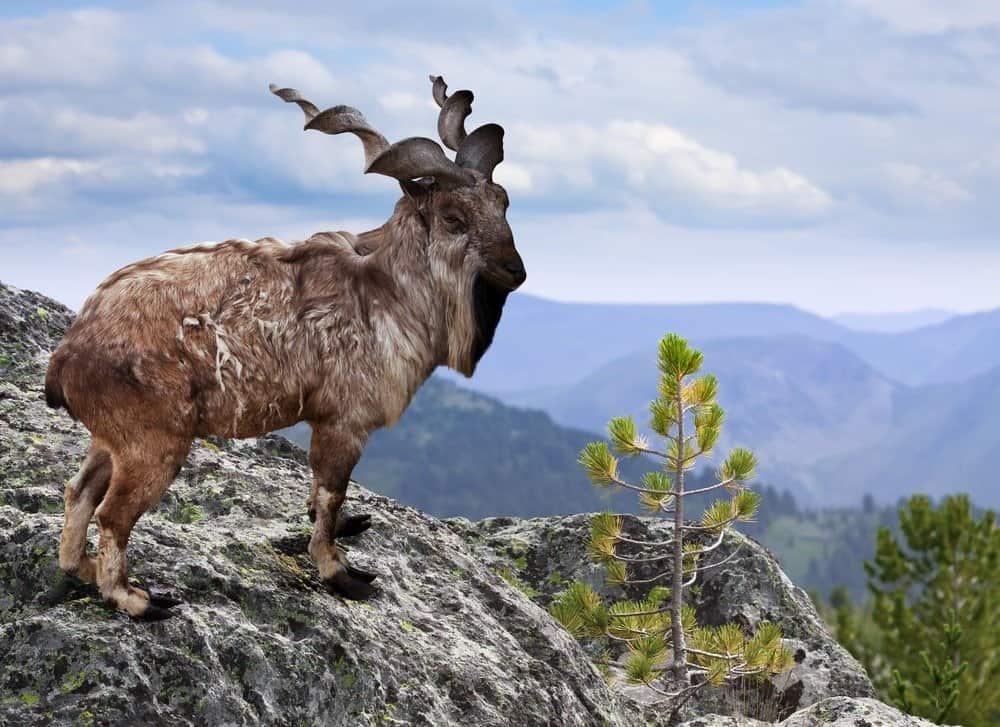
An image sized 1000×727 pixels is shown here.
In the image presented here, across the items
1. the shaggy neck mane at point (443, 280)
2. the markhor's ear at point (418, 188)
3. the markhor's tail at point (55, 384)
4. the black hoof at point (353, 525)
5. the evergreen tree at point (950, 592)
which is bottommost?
the evergreen tree at point (950, 592)

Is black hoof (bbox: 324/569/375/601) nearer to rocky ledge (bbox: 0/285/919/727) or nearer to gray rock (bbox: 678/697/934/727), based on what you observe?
rocky ledge (bbox: 0/285/919/727)

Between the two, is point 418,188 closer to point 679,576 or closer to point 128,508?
point 128,508

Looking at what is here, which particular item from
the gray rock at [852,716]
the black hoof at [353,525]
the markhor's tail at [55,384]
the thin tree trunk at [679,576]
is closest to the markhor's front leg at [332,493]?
the black hoof at [353,525]

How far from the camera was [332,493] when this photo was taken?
8.01 meters

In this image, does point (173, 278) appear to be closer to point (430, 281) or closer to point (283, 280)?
point (283, 280)

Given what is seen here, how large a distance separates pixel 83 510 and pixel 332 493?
5.54 feet

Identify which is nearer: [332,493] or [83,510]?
[83,510]

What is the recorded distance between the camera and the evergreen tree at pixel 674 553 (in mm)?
11539

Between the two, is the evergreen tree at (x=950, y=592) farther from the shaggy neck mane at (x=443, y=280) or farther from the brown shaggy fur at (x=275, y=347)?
the brown shaggy fur at (x=275, y=347)

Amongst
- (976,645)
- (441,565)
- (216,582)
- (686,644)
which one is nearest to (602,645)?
(686,644)

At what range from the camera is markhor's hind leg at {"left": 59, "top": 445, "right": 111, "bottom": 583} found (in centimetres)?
729

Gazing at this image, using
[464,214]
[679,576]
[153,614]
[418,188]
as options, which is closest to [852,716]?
[679,576]

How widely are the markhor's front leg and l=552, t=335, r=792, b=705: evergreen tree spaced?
3.90 m

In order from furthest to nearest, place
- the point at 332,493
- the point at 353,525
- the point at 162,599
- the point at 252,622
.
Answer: the point at 353,525
the point at 332,493
the point at 252,622
the point at 162,599
